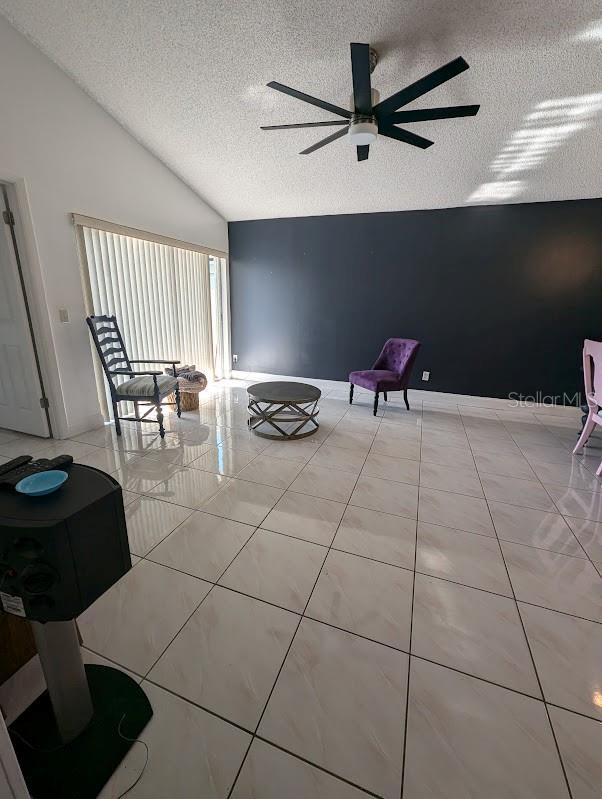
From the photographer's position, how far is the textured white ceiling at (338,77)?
201 centimetres

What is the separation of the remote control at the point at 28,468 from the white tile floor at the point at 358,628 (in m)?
0.81

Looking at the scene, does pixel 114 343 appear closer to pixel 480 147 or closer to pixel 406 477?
pixel 406 477

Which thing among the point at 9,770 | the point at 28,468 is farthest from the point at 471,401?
the point at 9,770

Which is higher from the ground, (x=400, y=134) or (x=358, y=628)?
(x=400, y=134)

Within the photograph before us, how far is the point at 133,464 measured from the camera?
8.66 ft

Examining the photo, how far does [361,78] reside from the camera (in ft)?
5.83

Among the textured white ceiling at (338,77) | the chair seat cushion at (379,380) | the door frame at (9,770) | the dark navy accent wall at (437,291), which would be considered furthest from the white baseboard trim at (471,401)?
the door frame at (9,770)

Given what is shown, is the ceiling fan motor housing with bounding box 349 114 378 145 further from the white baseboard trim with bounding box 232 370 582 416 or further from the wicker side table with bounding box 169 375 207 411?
the white baseboard trim with bounding box 232 370 582 416

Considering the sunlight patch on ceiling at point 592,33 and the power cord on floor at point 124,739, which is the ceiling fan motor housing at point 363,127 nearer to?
the sunlight patch on ceiling at point 592,33

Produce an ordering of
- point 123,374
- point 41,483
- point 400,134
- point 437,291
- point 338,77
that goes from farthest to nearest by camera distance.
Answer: point 437,291 < point 123,374 < point 338,77 < point 400,134 < point 41,483

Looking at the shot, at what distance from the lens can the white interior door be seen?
8.90 feet

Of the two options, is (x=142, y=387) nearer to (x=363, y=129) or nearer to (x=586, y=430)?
(x=363, y=129)

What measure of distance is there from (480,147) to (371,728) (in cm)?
410

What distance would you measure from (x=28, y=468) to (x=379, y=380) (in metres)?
3.37
